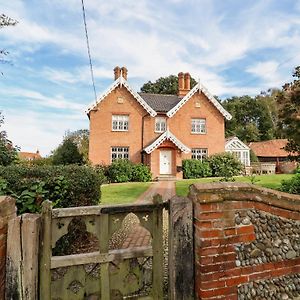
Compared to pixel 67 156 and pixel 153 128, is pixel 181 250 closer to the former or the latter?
pixel 153 128

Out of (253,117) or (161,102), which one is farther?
(253,117)

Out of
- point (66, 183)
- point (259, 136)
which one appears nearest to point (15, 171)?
point (66, 183)

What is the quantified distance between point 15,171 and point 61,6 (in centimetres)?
420

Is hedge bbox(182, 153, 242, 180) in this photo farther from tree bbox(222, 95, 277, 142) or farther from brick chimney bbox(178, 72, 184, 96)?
tree bbox(222, 95, 277, 142)

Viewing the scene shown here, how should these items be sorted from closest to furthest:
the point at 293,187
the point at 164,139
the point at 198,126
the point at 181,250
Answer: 1. the point at 181,250
2. the point at 293,187
3. the point at 164,139
4. the point at 198,126

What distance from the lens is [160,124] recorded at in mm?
25875

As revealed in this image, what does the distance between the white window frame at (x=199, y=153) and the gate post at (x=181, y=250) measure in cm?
2354

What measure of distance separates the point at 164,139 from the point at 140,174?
4.00 m

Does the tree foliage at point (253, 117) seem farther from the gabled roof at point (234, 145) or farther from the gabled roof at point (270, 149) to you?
the gabled roof at point (234, 145)

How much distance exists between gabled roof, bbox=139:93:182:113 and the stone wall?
23326 millimetres

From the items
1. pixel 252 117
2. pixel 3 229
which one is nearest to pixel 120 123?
pixel 3 229

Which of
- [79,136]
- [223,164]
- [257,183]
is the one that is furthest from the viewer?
[79,136]

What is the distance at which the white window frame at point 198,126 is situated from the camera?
2662 cm

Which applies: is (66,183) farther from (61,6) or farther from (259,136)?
(259,136)
